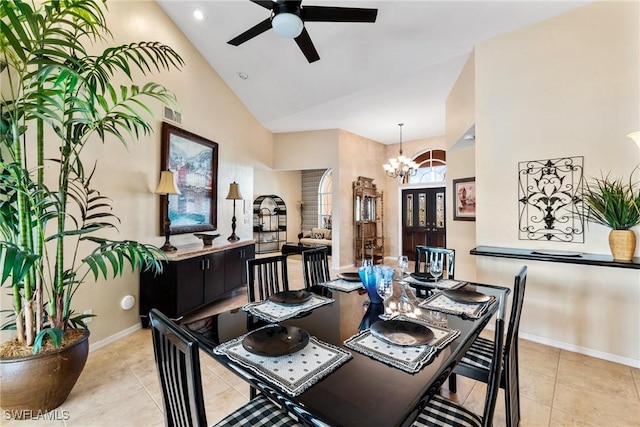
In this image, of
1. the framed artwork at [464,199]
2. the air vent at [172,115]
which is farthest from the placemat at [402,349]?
the framed artwork at [464,199]

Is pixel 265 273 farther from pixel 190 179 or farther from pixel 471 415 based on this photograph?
pixel 190 179

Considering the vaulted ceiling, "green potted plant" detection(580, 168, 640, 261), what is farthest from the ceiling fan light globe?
"green potted plant" detection(580, 168, 640, 261)

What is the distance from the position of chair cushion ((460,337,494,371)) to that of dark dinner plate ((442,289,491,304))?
0.76ft

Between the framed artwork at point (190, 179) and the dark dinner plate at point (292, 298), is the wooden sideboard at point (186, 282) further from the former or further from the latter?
the dark dinner plate at point (292, 298)

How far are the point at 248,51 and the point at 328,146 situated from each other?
2936 mm

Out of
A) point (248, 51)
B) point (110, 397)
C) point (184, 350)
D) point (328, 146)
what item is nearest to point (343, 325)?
point (184, 350)

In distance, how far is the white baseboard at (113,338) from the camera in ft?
9.12

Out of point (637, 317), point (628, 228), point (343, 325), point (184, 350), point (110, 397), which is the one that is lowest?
point (110, 397)

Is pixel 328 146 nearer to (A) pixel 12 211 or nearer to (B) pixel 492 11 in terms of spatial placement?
(B) pixel 492 11

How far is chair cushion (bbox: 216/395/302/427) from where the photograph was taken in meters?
1.22

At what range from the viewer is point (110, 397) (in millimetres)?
2098

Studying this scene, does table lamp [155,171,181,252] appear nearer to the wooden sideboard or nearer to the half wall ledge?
the wooden sideboard

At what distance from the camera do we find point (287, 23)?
93.9 inches

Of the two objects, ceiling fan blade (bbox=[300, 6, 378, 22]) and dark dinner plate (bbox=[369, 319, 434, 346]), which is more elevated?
ceiling fan blade (bbox=[300, 6, 378, 22])
